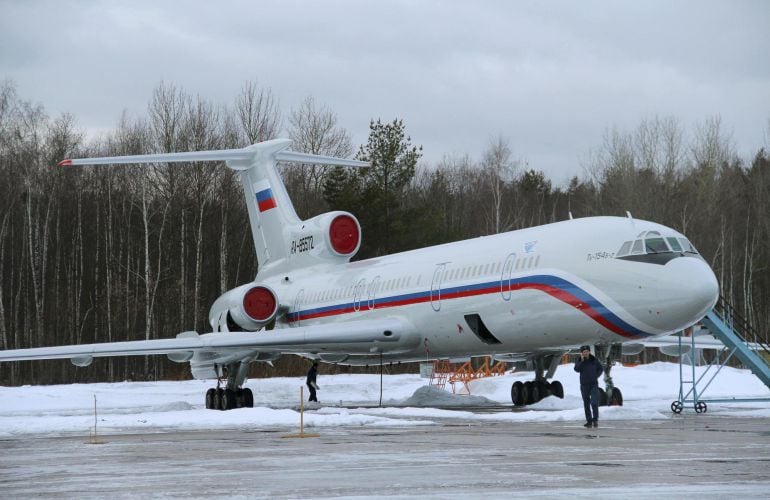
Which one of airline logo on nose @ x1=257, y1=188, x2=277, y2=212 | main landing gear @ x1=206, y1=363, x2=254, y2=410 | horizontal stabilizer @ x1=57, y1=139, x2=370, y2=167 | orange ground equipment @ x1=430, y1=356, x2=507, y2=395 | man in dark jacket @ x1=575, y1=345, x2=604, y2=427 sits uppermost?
horizontal stabilizer @ x1=57, y1=139, x2=370, y2=167

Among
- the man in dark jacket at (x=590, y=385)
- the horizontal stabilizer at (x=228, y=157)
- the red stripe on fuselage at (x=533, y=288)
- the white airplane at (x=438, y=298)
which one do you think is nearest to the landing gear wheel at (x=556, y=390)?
the white airplane at (x=438, y=298)

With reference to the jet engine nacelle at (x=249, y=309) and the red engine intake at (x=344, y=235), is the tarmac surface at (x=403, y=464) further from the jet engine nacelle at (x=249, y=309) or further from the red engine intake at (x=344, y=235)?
the red engine intake at (x=344, y=235)

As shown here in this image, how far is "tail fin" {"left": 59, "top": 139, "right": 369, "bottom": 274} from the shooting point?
27.0m

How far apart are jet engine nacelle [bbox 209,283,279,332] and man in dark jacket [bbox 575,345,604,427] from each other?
11.5 metres

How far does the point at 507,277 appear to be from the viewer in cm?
1970

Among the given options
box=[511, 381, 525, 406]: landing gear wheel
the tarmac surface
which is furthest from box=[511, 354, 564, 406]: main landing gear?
the tarmac surface

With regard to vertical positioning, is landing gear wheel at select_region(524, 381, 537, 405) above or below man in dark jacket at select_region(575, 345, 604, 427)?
below

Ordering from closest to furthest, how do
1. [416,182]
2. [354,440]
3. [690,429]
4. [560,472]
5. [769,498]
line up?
[769,498] → [560,472] → [354,440] → [690,429] → [416,182]

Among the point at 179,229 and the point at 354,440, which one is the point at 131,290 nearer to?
the point at 179,229

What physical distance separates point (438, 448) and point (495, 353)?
1054 centimetres

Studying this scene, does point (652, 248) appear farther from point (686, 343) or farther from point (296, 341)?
point (296, 341)

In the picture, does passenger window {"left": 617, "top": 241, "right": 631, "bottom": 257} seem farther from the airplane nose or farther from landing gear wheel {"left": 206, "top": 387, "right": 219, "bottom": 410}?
landing gear wheel {"left": 206, "top": 387, "right": 219, "bottom": 410}

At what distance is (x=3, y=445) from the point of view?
12961mm

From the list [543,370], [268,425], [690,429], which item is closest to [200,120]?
[543,370]
